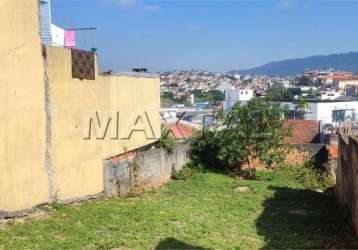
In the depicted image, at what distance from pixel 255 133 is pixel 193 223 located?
7548mm

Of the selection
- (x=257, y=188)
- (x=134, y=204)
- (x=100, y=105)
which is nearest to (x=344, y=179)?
(x=257, y=188)

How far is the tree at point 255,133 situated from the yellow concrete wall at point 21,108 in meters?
8.68

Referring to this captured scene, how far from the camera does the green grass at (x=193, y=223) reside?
25.6ft

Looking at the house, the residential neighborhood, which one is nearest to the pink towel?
the residential neighborhood

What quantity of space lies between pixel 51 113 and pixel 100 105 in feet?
6.71

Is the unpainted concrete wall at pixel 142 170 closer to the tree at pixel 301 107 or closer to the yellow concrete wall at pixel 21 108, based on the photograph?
the yellow concrete wall at pixel 21 108

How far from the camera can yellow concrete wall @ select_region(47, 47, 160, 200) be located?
955cm

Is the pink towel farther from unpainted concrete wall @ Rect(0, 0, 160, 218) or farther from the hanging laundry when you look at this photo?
unpainted concrete wall @ Rect(0, 0, 160, 218)

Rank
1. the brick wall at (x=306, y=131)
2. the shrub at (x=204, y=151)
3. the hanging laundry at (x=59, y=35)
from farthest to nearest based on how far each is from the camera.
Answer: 1. the brick wall at (x=306, y=131)
2. the shrub at (x=204, y=151)
3. the hanging laundry at (x=59, y=35)

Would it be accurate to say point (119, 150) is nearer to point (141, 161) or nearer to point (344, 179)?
point (141, 161)

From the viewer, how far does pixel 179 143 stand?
1695 cm

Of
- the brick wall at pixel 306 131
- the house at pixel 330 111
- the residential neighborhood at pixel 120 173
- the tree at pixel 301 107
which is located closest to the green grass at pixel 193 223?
the residential neighborhood at pixel 120 173

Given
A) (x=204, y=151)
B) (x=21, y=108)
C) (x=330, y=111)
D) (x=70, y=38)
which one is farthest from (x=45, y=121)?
(x=330, y=111)

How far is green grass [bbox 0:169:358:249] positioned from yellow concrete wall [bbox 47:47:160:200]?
1.85 feet
